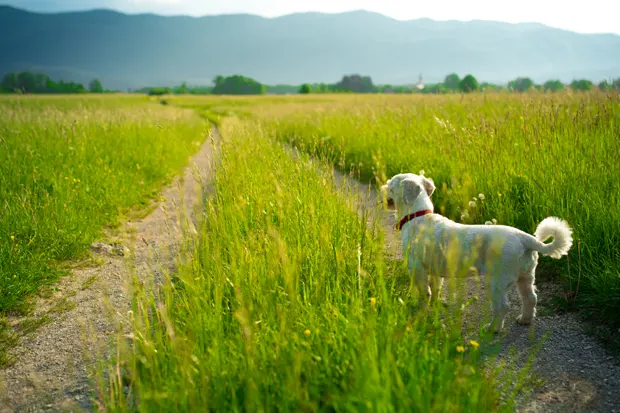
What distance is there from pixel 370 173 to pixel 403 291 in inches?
237

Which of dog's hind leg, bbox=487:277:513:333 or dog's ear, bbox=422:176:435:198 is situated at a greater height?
dog's ear, bbox=422:176:435:198

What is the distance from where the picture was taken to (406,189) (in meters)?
4.08

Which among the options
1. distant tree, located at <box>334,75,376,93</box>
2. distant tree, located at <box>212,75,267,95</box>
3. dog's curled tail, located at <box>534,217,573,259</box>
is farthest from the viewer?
distant tree, located at <box>212,75,267,95</box>

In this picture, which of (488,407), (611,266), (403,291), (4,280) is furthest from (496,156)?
(4,280)

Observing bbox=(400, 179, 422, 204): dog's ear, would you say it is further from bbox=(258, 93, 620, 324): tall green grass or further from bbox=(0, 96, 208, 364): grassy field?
bbox=(0, 96, 208, 364): grassy field

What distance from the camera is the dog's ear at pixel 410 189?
4070 mm

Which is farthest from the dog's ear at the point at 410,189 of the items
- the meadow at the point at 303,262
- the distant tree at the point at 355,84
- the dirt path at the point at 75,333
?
the distant tree at the point at 355,84

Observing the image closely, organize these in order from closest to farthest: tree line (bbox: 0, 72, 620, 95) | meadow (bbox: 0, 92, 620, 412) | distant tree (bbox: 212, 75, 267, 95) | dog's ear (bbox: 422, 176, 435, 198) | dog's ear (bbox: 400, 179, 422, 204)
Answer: meadow (bbox: 0, 92, 620, 412), dog's ear (bbox: 400, 179, 422, 204), dog's ear (bbox: 422, 176, 435, 198), tree line (bbox: 0, 72, 620, 95), distant tree (bbox: 212, 75, 267, 95)

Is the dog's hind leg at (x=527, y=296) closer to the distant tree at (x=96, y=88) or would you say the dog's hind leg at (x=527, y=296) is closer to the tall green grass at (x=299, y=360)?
the tall green grass at (x=299, y=360)

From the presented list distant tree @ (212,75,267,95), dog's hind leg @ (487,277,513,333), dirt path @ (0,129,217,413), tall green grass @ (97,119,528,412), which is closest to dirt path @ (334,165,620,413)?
dog's hind leg @ (487,277,513,333)

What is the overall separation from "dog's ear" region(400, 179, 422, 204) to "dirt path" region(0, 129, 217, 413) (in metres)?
1.89

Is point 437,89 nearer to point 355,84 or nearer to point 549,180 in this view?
point 549,180

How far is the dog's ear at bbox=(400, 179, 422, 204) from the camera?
407 cm

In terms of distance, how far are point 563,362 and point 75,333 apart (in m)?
4.06
